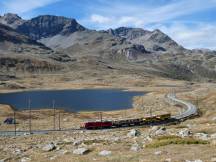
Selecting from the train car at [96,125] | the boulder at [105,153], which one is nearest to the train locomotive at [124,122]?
the train car at [96,125]

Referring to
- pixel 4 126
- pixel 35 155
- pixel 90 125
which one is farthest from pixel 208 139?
pixel 4 126

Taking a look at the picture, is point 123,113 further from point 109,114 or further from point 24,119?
point 24,119

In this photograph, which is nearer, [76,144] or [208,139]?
[208,139]

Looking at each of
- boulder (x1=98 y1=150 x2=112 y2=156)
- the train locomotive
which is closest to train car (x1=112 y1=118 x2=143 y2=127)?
the train locomotive

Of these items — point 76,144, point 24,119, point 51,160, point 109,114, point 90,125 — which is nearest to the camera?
point 51,160

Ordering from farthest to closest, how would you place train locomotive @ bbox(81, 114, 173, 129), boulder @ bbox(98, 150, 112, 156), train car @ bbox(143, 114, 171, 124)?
train car @ bbox(143, 114, 171, 124)
train locomotive @ bbox(81, 114, 173, 129)
boulder @ bbox(98, 150, 112, 156)

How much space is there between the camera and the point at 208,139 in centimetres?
4372

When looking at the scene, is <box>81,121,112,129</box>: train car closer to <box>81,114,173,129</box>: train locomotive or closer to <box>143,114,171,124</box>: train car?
<box>81,114,173,129</box>: train locomotive

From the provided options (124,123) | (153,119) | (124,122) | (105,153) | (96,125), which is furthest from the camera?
(153,119)

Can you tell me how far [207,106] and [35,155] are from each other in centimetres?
12456

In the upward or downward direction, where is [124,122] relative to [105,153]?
downward

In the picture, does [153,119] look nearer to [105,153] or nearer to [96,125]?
[96,125]

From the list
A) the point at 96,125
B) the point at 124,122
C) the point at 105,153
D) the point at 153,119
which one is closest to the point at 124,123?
the point at 124,122

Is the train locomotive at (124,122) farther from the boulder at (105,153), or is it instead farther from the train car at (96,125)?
the boulder at (105,153)
